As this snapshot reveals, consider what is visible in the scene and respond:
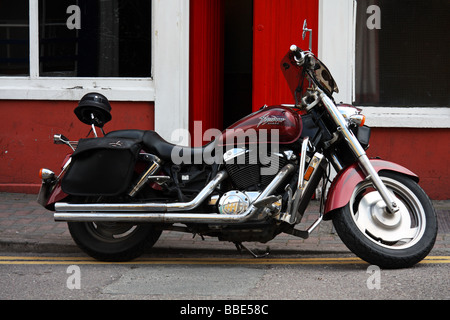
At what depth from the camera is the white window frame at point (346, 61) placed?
9055 mm

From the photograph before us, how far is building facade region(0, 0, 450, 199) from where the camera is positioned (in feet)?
29.9

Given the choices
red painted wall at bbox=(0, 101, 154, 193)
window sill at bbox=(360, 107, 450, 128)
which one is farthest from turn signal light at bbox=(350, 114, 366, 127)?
red painted wall at bbox=(0, 101, 154, 193)

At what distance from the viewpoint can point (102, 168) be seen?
5.96 meters

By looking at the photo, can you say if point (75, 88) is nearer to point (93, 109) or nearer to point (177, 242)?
point (177, 242)

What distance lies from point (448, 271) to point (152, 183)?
2318mm

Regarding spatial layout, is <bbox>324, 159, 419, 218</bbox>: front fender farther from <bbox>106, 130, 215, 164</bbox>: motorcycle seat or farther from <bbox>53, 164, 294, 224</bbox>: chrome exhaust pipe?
<bbox>106, 130, 215, 164</bbox>: motorcycle seat

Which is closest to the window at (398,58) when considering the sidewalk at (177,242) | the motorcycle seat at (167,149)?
the sidewalk at (177,242)

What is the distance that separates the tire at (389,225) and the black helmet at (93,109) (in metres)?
2.00

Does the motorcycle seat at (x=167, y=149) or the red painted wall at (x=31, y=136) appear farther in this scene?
the red painted wall at (x=31, y=136)

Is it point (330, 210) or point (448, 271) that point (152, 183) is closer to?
point (330, 210)

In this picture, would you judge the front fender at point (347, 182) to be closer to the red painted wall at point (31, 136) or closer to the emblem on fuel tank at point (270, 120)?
the emblem on fuel tank at point (270, 120)

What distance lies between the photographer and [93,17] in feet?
31.3

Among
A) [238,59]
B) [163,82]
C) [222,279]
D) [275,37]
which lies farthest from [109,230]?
[238,59]

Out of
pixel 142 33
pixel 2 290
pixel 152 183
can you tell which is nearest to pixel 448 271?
pixel 152 183
